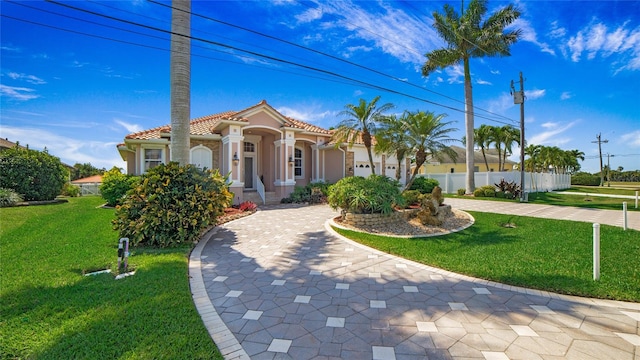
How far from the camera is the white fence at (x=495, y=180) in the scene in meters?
21.7

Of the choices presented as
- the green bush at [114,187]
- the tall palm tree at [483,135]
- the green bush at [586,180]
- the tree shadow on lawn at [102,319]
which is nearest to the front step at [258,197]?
the green bush at [114,187]

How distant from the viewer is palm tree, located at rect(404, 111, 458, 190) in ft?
39.3

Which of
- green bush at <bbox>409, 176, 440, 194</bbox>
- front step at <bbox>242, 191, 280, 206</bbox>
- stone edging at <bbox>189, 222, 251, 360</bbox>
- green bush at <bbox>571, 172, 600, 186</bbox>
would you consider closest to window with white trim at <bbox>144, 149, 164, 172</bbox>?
front step at <bbox>242, 191, 280, 206</bbox>

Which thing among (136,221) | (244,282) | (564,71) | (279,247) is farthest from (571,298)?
(564,71)

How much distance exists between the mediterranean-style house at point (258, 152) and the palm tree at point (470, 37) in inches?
349

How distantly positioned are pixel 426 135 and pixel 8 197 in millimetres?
19558

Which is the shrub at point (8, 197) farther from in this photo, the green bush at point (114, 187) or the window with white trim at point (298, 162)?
the window with white trim at point (298, 162)

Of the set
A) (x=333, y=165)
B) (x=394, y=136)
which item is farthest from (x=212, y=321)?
(x=333, y=165)

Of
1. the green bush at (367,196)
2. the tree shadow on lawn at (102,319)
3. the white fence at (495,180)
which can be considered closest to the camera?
the tree shadow on lawn at (102,319)

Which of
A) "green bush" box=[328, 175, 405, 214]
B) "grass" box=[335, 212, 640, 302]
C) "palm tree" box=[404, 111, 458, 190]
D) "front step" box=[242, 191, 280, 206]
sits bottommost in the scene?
"grass" box=[335, 212, 640, 302]

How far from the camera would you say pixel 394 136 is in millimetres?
13602

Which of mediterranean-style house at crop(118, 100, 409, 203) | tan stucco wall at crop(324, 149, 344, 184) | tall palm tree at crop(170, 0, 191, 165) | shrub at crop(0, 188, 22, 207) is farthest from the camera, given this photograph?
tan stucco wall at crop(324, 149, 344, 184)

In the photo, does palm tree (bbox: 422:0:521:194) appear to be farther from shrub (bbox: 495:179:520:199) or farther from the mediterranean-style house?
the mediterranean-style house

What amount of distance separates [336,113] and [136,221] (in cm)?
1110
